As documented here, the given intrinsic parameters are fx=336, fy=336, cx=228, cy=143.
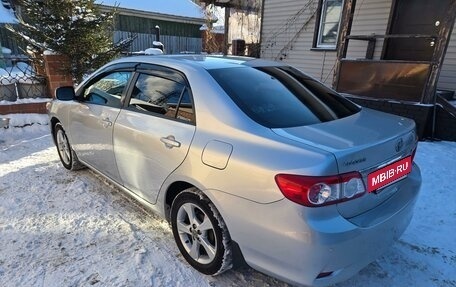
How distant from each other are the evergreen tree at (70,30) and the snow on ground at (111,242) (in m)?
3.45

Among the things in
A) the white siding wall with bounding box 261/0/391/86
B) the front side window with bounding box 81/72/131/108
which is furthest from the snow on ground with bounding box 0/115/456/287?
the white siding wall with bounding box 261/0/391/86

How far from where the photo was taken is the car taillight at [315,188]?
172 cm

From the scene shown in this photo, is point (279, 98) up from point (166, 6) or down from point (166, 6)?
down

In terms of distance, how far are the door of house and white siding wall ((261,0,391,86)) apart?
0.80 feet

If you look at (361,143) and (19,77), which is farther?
(19,77)

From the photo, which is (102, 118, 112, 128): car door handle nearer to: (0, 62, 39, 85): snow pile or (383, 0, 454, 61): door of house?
(0, 62, 39, 85): snow pile

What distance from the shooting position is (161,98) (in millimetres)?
2652

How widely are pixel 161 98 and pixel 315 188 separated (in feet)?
4.81

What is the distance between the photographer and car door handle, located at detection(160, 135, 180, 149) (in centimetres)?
236

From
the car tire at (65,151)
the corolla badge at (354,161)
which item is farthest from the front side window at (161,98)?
the car tire at (65,151)

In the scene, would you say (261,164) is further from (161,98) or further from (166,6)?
(166,6)

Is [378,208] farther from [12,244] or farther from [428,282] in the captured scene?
[12,244]

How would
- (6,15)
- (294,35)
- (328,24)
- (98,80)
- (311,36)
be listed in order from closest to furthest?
(98,80), (328,24), (311,36), (294,35), (6,15)

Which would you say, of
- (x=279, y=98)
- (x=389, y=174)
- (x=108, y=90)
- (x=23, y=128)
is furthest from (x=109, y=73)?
(x=23, y=128)
